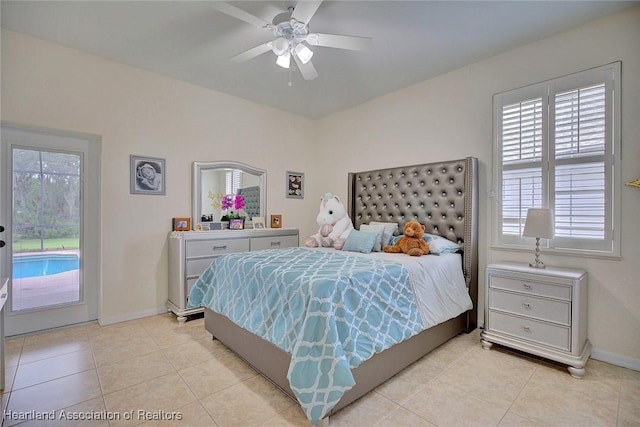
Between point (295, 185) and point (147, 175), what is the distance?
2013 mm

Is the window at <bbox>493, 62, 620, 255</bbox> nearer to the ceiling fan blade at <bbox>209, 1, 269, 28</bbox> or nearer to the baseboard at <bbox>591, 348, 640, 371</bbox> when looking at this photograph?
the baseboard at <bbox>591, 348, 640, 371</bbox>

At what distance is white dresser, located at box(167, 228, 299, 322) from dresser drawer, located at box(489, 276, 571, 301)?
2595mm

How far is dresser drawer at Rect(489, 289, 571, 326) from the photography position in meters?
2.14

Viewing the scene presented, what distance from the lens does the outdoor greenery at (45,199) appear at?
2.69m

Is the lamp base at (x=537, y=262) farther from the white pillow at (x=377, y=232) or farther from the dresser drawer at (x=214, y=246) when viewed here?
the dresser drawer at (x=214, y=246)

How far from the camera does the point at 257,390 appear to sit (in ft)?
6.24

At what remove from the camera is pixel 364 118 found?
4.09 metres

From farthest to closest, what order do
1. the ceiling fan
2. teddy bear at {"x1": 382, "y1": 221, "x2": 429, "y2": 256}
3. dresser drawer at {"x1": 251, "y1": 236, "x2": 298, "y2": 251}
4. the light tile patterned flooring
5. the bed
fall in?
dresser drawer at {"x1": 251, "y1": 236, "x2": 298, "y2": 251}
teddy bear at {"x1": 382, "y1": 221, "x2": 429, "y2": 256}
the ceiling fan
the bed
the light tile patterned flooring

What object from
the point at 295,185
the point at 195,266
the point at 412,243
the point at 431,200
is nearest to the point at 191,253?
the point at 195,266

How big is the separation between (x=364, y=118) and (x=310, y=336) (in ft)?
10.8

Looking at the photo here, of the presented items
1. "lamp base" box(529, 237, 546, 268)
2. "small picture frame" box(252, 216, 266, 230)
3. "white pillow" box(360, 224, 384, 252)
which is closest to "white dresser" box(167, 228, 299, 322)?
"small picture frame" box(252, 216, 266, 230)

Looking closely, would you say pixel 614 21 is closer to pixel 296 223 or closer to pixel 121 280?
pixel 296 223

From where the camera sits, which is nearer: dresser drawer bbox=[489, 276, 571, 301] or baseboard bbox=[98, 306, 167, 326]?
dresser drawer bbox=[489, 276, 571, 301]

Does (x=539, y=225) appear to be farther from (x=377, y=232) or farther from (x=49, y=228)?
(x=49, y=228)
